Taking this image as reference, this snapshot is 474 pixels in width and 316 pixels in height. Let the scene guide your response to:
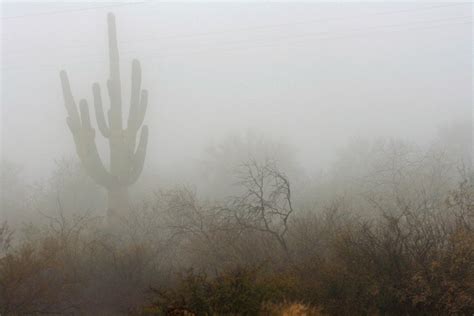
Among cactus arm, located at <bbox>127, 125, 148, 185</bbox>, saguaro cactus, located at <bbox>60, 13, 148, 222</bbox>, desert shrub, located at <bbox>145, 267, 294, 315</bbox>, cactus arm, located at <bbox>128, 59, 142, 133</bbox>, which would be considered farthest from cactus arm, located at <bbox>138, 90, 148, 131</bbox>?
desert shrub, located at <bbox>145, 267, 294, 315</bbox>

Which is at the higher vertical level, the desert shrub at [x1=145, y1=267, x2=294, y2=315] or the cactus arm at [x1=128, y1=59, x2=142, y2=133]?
the cactus arm at [x1=128, y1=59, x2=142, y2=133]

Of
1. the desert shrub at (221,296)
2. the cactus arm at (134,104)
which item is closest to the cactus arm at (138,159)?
the cactus arm at (134,104)

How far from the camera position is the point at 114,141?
1744 centimetres

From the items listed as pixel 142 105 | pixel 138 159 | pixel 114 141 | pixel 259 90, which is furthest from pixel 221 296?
pixel 259 90

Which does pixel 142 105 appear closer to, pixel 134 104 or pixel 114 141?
pixel 134 104

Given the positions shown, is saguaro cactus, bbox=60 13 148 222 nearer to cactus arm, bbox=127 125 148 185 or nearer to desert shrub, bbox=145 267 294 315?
cactus arm, bbox=127 125 148 185

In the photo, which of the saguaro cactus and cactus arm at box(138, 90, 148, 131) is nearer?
the saguaro cactus

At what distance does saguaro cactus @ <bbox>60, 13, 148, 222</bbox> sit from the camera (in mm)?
16969

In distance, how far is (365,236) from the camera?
1086 centimetres

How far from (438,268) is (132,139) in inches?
465

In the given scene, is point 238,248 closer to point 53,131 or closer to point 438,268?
point 438,268

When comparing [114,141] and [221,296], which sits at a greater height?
[114,141]

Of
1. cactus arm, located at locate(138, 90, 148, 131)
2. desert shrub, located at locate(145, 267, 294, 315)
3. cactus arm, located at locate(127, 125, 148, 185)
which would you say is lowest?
desert shrub, located at locate(145, 267, 294, 315)

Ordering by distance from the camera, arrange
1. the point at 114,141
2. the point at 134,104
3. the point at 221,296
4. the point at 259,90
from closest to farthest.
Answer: the point at 221,296 → the point at 114,141 → the point at 134,104 → the point at 259,90
